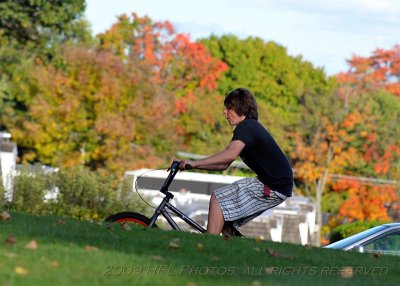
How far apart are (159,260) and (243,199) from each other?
2319mm

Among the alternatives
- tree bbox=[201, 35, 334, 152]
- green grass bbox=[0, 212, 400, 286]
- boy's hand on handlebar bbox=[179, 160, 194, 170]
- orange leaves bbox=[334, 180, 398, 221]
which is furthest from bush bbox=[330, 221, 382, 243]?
boy's hand on handlebar bbox=[179, 160, 194, 170]

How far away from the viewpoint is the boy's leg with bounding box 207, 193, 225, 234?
10547 millimetres

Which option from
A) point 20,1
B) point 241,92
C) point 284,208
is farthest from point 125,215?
point 284,208

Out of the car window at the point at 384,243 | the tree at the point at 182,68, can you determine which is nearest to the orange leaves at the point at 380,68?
the tree at the point at 182,68

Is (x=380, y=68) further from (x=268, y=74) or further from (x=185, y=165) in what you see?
(x=185, y=165)

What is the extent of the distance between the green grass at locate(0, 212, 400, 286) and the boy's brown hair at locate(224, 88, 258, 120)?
1199 mm

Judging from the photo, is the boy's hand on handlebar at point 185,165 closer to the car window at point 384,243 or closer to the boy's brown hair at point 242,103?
the boy's brown hair at point 242,103

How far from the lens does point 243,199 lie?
10.5 m

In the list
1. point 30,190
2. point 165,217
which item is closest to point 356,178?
point 30,190

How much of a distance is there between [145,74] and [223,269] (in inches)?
1757

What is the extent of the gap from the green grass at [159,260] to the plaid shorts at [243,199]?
13.0 inches

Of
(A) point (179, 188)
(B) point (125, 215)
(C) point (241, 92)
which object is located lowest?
(A) point (179, 188)

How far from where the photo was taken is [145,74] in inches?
2077

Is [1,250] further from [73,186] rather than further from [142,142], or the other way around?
[142,142]
